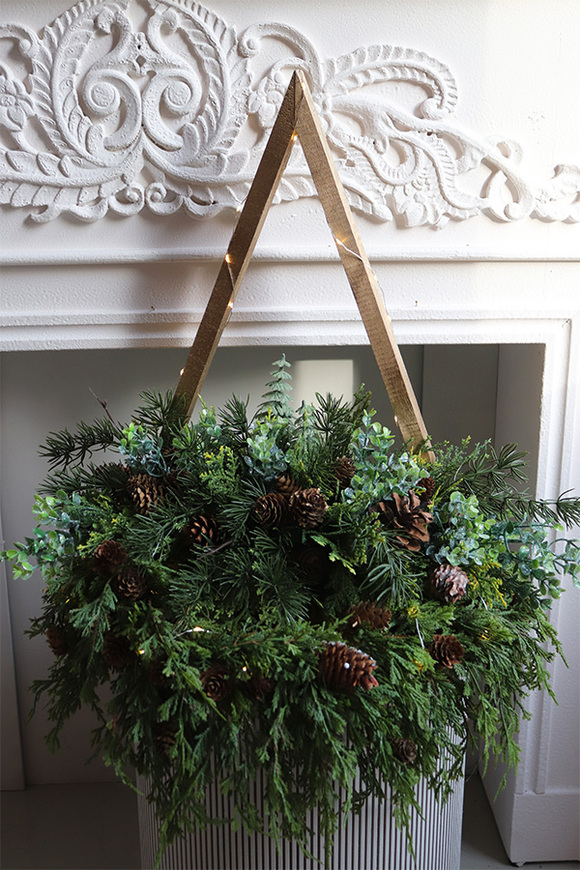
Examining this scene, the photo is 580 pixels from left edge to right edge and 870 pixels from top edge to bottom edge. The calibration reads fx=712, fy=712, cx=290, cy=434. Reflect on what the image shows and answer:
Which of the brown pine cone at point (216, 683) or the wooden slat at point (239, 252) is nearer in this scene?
the brown pine cone at point (216, 683)

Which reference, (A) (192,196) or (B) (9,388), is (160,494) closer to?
(A) (192,196)

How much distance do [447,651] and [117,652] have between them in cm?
32

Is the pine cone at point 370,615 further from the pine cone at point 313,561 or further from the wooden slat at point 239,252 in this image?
the wooden slat at point 239,252

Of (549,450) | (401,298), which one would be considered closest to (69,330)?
(401,298)

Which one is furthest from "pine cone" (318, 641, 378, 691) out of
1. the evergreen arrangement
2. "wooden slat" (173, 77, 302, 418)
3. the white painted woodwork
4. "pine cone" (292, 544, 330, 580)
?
the white painted woodwork

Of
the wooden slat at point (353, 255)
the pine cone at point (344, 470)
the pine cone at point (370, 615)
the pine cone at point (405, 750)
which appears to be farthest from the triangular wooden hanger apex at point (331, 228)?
the pine cone at point (405, 750)

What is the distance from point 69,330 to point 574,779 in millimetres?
1095

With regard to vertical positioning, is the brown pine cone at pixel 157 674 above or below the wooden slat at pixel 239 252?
below

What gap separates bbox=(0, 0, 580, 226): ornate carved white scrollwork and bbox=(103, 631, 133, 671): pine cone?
0.56 m

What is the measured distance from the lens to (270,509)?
74 centimetres

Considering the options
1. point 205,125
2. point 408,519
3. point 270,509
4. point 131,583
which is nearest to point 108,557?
point 131,583

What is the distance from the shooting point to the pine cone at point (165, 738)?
0.64 meters

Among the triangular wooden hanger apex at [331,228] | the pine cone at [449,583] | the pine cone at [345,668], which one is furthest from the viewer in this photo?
the triangular wooden hanger apex at [331,228]

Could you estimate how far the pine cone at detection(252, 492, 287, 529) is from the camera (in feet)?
2.43
